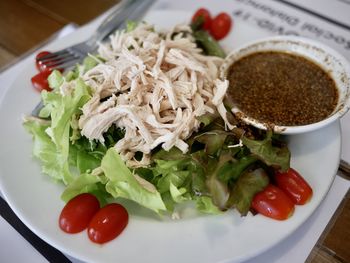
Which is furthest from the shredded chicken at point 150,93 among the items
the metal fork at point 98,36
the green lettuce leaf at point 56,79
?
the metal fork at point 98,36

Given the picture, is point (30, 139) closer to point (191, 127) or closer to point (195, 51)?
point (191, 127)

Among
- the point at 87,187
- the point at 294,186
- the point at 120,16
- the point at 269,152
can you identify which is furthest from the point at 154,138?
the point at 120,16

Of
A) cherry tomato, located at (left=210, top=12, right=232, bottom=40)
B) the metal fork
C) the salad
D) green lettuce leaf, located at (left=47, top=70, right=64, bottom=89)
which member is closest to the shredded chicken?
the salad

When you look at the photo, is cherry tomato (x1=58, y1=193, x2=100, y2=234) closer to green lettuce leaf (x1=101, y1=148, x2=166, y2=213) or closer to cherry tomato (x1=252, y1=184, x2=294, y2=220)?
green lettuce leaf (x1=101, y1=148, x2=166, y2=213)

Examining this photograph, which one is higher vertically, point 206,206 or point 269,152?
point 269,152

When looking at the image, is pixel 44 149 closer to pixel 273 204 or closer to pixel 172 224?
pixel 172 224

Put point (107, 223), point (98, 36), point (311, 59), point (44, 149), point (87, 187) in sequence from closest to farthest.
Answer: point (107, 223) < point (87, 187) < point (44, 149) < point (311, 59) < point (98, 36)

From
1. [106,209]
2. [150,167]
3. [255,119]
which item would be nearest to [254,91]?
[255,119]
